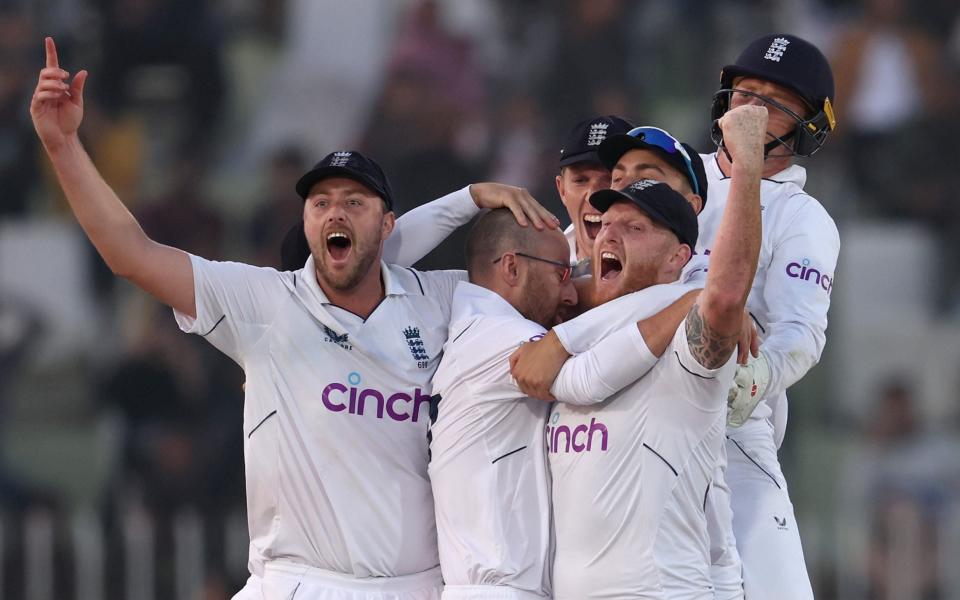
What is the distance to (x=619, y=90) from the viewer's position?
13.4 m

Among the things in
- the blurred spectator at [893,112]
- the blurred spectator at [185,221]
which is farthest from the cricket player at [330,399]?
the blurred spectator at [893,112]

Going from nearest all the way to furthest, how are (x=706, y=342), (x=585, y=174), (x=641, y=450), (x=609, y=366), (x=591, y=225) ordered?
(x=706, y=342)
(x=609, y=366)
(x=641, y=450)
(x=591, y=225)
(x=585, y=174)

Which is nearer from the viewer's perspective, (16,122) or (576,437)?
(576,437)

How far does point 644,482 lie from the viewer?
561 centimetres

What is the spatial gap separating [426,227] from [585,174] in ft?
2.24

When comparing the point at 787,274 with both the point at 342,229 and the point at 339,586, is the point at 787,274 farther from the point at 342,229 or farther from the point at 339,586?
the point at 339,586

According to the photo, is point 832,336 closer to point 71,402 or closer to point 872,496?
point 872,496

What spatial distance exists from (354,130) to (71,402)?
3189 mm

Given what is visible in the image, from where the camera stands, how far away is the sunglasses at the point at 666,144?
612cm

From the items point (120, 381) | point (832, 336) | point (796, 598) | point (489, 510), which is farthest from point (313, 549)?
point (832, 336)

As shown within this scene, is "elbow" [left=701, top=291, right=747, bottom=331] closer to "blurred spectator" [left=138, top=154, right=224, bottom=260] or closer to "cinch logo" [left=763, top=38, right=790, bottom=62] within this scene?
"cinch logo" [left=763, top=38, right=790, bottom=62]

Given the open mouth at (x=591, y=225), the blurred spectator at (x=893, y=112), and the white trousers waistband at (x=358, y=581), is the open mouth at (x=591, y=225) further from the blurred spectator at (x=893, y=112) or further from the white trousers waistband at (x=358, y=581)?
the blurred spectator at (x=893, y=112)

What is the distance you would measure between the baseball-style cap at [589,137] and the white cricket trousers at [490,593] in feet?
6.08

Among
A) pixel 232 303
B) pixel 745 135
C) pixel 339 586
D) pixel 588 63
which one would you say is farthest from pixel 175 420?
pixel 745 135
